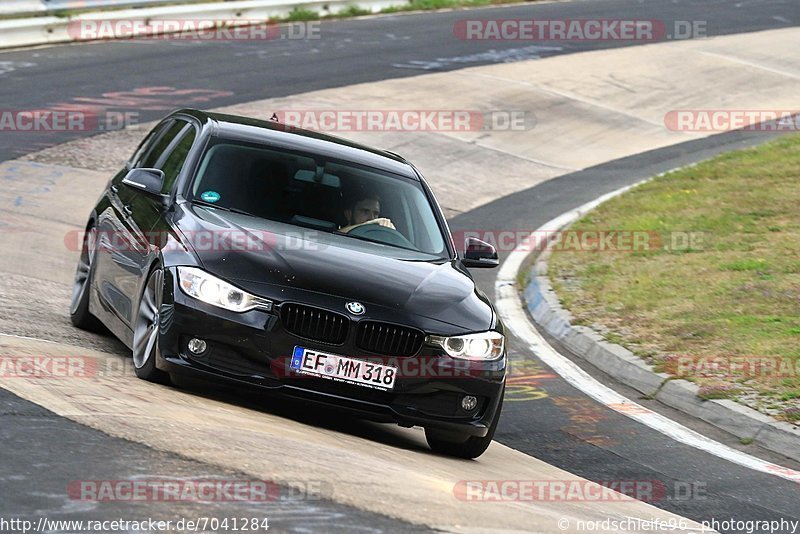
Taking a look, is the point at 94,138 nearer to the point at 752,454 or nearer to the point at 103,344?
the point at 103,344

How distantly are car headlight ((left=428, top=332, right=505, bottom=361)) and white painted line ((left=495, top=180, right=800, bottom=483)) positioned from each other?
179cm

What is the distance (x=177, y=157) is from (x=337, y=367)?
243 centimetres

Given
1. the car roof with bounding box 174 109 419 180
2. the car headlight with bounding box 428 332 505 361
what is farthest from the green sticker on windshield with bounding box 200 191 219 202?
the car headlight with bounding box 428 332 505 361

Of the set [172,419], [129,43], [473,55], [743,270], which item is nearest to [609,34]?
[473,55]

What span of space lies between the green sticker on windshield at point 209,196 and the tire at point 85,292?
1.41 m

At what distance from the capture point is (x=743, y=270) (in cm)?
1320

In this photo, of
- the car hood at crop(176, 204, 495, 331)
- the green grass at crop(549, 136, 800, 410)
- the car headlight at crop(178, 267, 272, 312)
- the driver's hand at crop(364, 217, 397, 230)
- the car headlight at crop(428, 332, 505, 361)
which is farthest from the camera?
the green grass at crop(549, 136, 800, 410)

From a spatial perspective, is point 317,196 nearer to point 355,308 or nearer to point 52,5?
point 355,308

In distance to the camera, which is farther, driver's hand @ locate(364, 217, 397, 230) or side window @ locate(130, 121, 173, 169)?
side window @ locate(130, 121, 173, 169)

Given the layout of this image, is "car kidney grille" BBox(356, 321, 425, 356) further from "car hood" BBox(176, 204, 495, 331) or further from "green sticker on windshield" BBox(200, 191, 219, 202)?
"green sticker on windshield" BBox(200, 191, 219, 202)

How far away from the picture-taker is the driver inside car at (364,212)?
334 inches

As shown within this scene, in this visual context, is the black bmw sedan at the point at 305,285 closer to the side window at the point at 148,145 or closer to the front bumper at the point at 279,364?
the front bumper at the point at 279,364

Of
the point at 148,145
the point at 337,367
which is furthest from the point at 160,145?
the point at 337,367

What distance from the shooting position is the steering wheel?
8.41 metres
